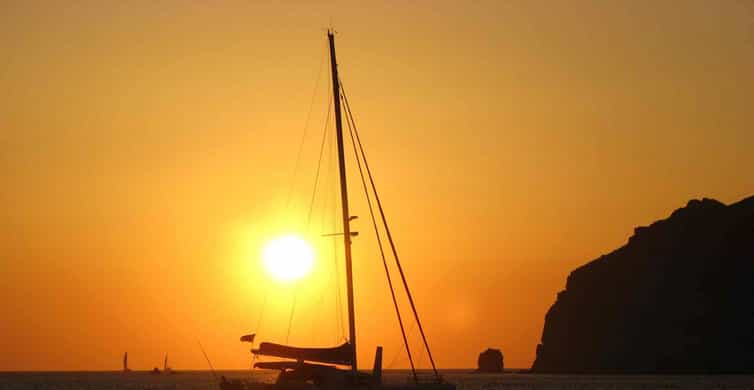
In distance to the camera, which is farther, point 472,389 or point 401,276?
point 472,389

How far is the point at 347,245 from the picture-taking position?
57750 millimetres

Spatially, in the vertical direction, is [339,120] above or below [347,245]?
above

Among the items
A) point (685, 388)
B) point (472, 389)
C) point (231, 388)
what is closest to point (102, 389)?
point (472, 389)

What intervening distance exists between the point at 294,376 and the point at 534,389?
88334 millimetres

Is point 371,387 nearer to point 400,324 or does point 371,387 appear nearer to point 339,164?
point 400,324

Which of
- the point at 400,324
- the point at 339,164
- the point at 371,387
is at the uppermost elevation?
the point at 339,164

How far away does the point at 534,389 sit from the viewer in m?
143

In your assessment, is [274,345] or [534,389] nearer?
[274,345]

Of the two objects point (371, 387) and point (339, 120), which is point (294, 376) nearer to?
point (371, 387)

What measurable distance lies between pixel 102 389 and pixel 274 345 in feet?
300

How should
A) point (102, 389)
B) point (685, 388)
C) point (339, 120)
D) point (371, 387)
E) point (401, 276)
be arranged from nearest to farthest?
point (371, 387) < point (339, 120) < point (401, 276) < point (685, 388) < point (102, 389)

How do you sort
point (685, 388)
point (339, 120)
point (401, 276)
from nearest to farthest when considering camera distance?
1. point (339, 120)
2. point (401, 276)
3. point (685, 388)

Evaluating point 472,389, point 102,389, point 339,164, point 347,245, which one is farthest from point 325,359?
point 102,389

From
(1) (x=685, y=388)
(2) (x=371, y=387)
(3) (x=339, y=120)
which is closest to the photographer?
(2) (x=371, y=387)
